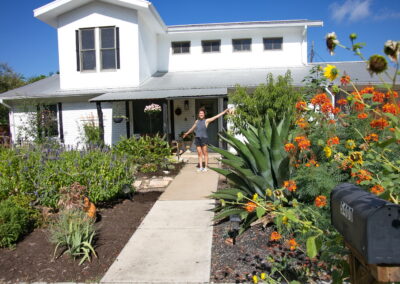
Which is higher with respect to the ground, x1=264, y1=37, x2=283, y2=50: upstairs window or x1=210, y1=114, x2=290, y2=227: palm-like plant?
x1=264, y1=37, x2=283, y2=50: upstairs window

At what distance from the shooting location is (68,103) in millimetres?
14508

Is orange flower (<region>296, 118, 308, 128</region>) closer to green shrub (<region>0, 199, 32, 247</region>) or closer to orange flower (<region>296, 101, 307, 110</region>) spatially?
orange flower (<region>296, 101, 307, 110</region>)

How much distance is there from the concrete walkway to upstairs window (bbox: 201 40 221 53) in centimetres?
1059

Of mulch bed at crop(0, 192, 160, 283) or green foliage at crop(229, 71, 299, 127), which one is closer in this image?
mulch bed at crop(0, 192, 160, 283)

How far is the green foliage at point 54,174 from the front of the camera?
492 cm

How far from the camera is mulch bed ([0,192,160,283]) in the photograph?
3.45 meters

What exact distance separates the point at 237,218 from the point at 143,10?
10828 millimetres

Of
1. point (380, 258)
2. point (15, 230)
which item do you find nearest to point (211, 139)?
point (15, 230)

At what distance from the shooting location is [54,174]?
503 centimetres

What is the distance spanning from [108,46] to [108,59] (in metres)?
0.51

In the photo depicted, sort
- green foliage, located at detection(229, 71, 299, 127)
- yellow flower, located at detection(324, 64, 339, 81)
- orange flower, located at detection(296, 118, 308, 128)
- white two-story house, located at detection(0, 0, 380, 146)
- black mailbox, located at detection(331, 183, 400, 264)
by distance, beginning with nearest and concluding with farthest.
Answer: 1. black mailbox, located at detection(331, 183, 400, 264)
2. yellow flower, located at detection(324, 64, 339, 81)
3. orange flower, located at detection(296, 118, 308, 128)
4. green foliage, located at detection(229, 71, 299, 127)
5. white two-story house, located at detection(0, 0, 380, 146)

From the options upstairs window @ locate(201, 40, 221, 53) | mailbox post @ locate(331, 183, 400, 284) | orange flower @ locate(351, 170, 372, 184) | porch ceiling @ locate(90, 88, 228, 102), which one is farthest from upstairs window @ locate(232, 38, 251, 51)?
mailbox post @ locate(331, 183, 400, 284)

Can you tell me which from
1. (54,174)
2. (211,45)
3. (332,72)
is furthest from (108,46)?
(332,72)

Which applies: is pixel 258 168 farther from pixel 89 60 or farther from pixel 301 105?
pixel 89 60
